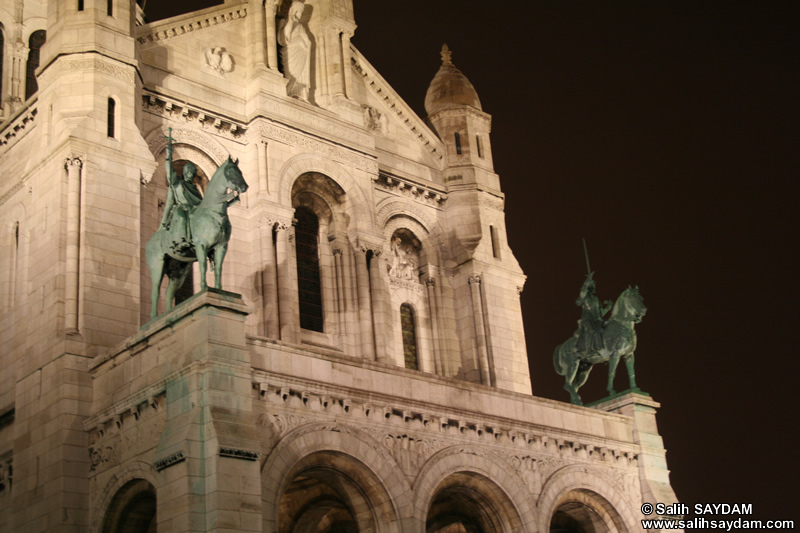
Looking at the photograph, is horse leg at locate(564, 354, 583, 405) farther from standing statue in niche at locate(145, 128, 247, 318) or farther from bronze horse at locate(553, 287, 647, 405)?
standing statue in niche at locate(145, 128, 247, 318)

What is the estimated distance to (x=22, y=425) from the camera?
30.4 m

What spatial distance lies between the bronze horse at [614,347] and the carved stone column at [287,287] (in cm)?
936

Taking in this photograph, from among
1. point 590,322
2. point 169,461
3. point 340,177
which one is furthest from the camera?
point 340,177

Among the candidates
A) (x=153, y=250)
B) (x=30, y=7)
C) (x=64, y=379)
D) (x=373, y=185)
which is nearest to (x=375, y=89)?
→ (x=373, y=185)

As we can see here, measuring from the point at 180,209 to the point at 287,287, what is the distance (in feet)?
24.8

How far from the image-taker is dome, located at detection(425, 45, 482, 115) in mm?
45372

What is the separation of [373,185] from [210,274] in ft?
24.4

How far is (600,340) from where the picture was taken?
37.6 meters

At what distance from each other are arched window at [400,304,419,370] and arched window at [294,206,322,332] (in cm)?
395

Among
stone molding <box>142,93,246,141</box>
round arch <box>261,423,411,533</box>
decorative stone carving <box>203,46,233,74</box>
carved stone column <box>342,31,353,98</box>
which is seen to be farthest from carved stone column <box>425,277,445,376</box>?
round arch <box>261,423,411,533</box>

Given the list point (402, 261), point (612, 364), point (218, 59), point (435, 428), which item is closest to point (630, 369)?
point (612, 364)

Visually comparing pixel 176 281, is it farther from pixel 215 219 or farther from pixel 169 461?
pixel 169 461

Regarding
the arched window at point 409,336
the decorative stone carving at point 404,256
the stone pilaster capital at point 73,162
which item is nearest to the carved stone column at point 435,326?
the decorative stone carving at point 404,256

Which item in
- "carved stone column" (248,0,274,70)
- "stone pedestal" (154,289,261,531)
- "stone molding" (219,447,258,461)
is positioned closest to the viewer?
"stone pedestal" (154,289,261,531)
